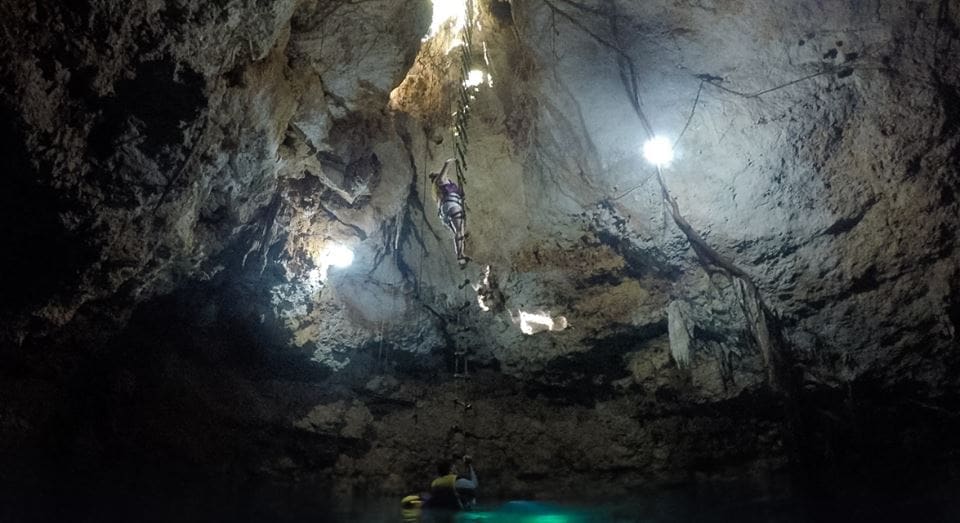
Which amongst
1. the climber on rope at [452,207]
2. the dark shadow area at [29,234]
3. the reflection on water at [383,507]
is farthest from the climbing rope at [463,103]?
the reflection on water at [383,507]

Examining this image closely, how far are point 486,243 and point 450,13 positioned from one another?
10.9ft

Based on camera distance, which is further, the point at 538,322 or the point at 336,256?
the point at 538,322

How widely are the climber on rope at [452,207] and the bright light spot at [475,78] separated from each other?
1.19 m

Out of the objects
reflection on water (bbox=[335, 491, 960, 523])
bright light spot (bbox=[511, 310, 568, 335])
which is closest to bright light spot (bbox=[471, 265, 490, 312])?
bright light spot (bbox=[511, 310, 568, 335])

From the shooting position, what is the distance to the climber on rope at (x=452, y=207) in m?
7.48

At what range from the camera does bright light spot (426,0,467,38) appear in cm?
758

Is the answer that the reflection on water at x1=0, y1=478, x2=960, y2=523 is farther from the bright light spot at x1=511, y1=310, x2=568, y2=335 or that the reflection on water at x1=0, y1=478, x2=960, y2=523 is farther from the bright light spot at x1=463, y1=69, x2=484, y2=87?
the bright light spot at x1=463, y1=69, x2=484, y2=87

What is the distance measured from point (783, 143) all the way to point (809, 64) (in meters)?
0.83

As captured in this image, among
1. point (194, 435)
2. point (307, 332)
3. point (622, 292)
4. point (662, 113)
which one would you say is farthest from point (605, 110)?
point (194, 435)

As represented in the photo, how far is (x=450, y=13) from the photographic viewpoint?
769 centimetres

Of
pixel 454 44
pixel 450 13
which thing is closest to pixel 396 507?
pixel 454 44

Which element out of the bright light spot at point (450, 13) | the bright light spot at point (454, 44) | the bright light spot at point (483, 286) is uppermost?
the bright light spot at point (450, 13)

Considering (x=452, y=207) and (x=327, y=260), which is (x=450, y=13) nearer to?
(x=452, y=207)

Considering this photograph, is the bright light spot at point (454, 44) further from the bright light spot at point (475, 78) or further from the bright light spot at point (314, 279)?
the bright light spot at point (314, 279)
